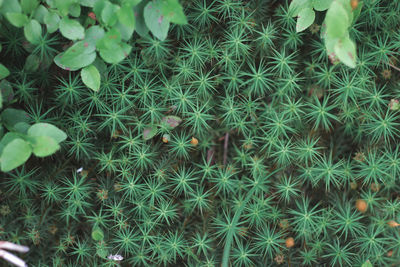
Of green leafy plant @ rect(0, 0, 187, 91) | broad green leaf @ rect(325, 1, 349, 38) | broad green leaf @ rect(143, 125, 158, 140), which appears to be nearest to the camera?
broad green leaf @ rect(325, 1, 349, 38)

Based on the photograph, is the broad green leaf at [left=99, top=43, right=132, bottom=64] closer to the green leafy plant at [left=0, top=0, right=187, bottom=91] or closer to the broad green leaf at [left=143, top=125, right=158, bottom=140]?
the green leafy plant at [left=0, top=0, right=187, bottom=91]

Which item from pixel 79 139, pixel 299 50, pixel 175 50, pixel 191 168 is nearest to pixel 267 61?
pixel 299 50

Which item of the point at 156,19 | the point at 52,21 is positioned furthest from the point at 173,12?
the point at 52,21

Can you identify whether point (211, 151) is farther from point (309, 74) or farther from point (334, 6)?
point (334, 6)

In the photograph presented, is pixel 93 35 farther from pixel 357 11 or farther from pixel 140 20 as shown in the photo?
pixel 357 11

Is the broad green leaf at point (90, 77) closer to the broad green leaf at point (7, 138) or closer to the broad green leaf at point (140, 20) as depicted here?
the broad green leaf at point (140, 20)

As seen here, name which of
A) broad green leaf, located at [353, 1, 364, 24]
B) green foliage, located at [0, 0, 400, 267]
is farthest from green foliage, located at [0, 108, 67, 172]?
broad green leaf, located at [353, 1, 364, 24]
